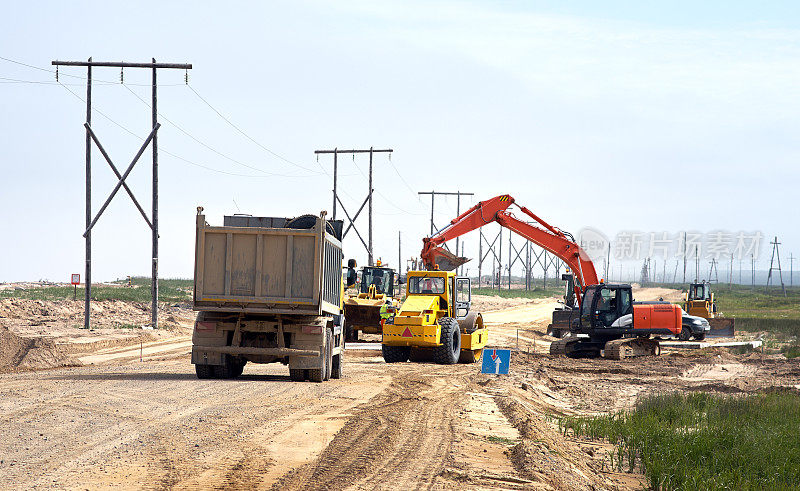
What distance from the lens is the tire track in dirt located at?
902 centimetres

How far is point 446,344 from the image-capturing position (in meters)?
24.7

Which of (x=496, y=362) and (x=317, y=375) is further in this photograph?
(x=496, y=362)

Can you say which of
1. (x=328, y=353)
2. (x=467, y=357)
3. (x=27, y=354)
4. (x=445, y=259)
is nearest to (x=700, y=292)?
(x=445, y=259)

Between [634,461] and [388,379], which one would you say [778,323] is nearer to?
[388,379]

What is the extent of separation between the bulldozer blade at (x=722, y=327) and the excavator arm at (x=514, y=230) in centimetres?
1503

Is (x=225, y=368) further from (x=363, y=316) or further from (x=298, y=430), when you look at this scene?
(x=363, y=316)

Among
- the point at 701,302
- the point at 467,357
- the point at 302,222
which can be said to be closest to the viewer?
the point at 302,222

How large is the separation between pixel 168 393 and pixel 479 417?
17.8 ft

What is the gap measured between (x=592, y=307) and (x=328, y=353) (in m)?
14.5

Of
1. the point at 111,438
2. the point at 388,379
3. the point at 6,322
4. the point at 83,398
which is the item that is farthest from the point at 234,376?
the point at 6,322

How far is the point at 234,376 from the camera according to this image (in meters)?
19.2

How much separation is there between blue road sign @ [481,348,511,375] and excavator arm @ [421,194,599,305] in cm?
742

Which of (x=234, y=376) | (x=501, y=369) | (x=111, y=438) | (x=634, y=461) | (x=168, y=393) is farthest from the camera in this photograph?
(x=501, y=369)

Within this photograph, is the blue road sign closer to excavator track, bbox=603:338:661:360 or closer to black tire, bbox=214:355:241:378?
black tire, bbox=214:355:241:378
